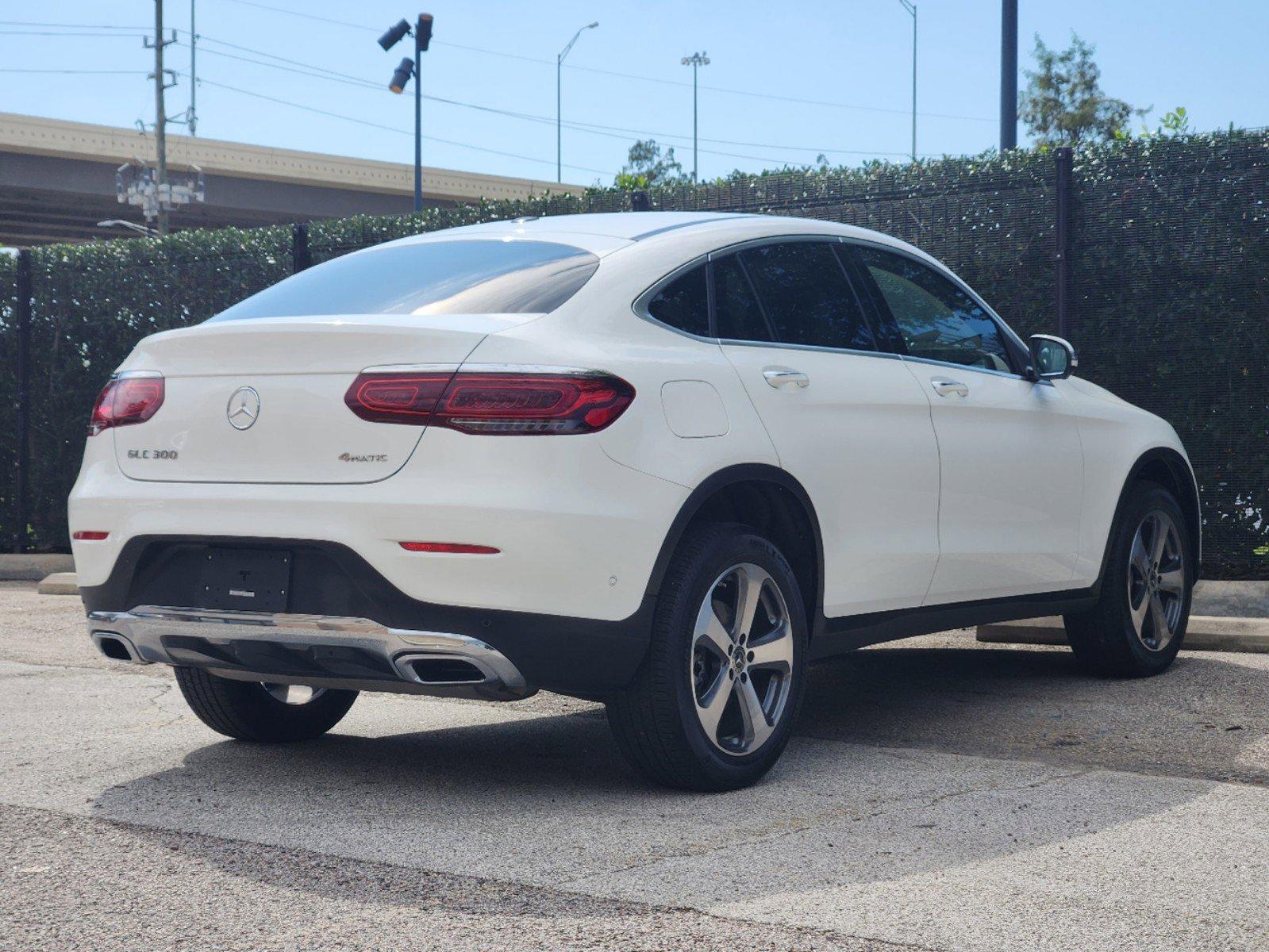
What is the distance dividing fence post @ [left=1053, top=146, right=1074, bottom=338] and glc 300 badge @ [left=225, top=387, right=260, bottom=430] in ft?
18.4

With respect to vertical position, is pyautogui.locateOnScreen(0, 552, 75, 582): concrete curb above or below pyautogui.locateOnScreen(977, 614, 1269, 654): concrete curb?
below

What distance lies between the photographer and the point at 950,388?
5730mm

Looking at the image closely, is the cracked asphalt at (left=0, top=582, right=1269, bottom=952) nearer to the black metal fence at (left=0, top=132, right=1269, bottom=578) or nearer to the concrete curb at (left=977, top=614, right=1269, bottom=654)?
the concrete curb at (left=977, top=614, right=1269, bottom=654)

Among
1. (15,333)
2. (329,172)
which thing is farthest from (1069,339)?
(329,172)

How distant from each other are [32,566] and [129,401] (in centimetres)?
899

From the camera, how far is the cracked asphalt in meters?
3.33

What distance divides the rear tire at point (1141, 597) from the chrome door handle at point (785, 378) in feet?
7.55

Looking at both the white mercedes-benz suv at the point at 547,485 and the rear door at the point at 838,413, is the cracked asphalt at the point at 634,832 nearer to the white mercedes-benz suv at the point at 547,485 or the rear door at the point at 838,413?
the white mercedes-benz suv at the point at 547,485

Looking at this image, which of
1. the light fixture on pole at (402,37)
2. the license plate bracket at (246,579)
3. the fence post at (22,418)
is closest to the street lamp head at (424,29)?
the light fixture on pole at (402,37)

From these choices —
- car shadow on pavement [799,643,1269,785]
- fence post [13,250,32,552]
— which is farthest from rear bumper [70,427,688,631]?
fence post [13,250,32,552]

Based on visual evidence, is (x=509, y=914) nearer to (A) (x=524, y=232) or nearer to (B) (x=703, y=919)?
(B) (x=703, y=919)

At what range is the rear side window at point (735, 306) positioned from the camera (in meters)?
4.93

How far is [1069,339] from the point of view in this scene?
29.0ft

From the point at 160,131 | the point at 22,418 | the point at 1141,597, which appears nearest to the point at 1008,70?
the point at 1141,597
